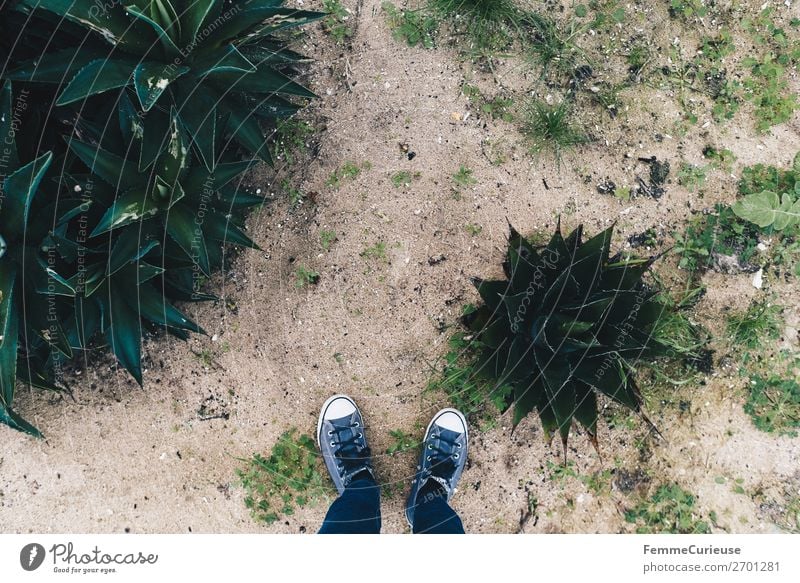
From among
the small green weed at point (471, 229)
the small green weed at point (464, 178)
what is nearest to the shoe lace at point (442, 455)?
the small green weed at point (471, 229)

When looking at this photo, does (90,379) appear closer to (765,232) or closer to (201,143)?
(201,143)

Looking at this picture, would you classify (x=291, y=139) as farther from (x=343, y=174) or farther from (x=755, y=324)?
(x=755, y=324)

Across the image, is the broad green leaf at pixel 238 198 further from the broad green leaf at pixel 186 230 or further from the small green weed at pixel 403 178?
the small green weed at pixel 403 178

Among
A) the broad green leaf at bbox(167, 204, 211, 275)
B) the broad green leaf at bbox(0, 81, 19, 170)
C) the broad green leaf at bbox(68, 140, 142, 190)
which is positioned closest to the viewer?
the broad green leaf at bbox(0, 81, 19, 170)

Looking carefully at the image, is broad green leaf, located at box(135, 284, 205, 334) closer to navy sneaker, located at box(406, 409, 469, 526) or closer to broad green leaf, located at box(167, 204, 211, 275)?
broad green leaf, located at box(167, 204, 211, 275)

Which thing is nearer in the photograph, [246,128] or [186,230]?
[186,230]

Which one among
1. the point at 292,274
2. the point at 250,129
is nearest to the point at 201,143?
the point at 250,129

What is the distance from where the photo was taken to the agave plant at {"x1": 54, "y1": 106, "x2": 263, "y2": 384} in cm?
238

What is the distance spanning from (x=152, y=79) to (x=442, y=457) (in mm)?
2729

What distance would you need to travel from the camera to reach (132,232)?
246 centimetres

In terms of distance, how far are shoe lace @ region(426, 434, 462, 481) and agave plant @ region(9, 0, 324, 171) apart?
7.37 feet

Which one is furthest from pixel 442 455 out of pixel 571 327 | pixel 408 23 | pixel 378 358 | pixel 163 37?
pixel 408 23

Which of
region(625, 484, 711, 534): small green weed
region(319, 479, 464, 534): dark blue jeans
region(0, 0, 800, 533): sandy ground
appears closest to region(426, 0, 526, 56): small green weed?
region(0, 0, 800, 533): sandy ground

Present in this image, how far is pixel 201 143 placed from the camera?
7.99 ft
